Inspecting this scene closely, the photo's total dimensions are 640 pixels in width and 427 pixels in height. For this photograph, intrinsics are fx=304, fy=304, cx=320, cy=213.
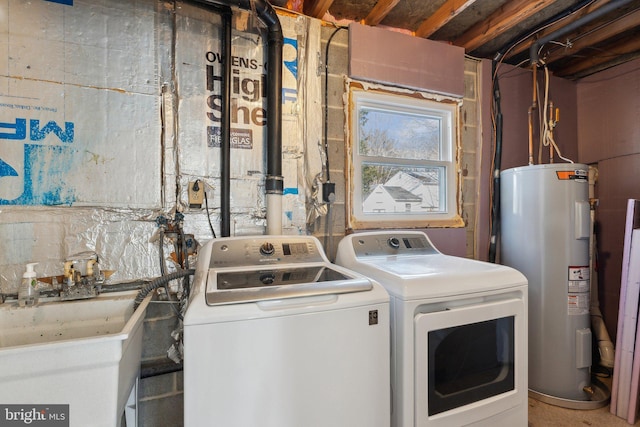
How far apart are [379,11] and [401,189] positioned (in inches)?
45.2

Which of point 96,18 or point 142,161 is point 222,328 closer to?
point 142,161

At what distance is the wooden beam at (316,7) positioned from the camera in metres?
1.79

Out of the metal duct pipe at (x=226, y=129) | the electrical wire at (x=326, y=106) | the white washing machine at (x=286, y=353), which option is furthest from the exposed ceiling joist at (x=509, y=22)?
the white washing machine at (x=286, y=353)

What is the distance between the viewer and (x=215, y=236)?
1.63 m

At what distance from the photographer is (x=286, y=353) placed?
953 mm

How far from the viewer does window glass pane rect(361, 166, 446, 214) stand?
2.11 m

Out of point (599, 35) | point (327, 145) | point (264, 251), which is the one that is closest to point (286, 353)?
point (264, 251)

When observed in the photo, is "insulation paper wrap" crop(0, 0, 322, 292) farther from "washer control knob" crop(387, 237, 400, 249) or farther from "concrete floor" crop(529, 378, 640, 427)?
"concrete floor" crop(529, 378, 640, 427)

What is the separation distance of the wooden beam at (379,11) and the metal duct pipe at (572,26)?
43.9 inches

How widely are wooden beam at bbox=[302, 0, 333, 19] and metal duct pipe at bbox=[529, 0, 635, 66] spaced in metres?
1.49

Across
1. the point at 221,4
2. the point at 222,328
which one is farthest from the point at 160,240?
the point at 221,4

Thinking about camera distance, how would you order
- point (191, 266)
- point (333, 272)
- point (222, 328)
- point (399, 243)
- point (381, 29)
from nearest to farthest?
1. point (222, 328)
2. point (333, 272)
3. point (191, 266)
4. point (399, 243)
5. point (381, 29)

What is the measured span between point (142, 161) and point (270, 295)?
104 centimetres

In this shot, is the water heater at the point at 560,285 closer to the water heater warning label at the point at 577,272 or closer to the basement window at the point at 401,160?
the water heater warning label at the point at 577,272
